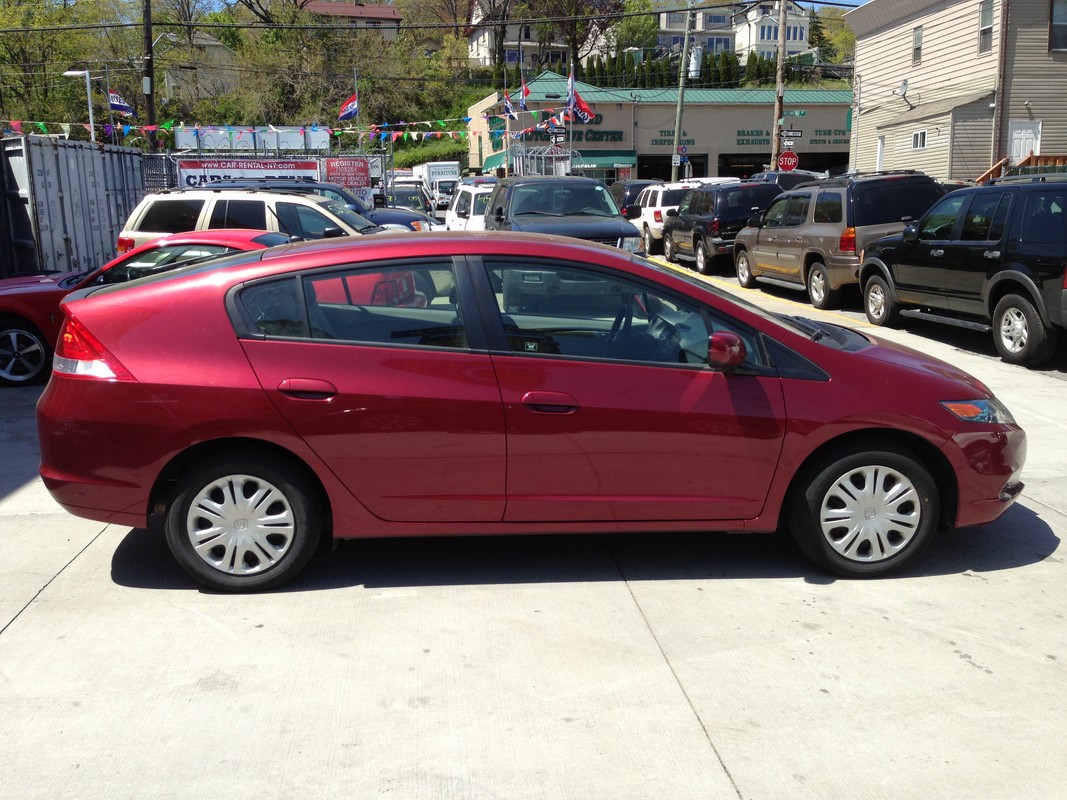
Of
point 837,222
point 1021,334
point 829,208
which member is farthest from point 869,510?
point 829,208

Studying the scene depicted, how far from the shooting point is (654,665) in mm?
4148

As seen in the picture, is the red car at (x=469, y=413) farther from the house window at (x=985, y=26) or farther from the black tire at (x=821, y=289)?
the house window at (x=985, y=26)

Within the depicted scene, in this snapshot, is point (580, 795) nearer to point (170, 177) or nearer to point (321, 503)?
point (321, 503)

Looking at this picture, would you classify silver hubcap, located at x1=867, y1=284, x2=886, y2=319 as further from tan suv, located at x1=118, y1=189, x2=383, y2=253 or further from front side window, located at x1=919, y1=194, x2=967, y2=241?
tan suv, located at x1=118, y1=189, x2=383, y2=253

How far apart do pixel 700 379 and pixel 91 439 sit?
2.80m

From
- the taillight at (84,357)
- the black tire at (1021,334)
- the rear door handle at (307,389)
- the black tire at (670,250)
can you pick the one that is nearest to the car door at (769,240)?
the black tire at (1021,334)

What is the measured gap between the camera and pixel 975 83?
2909cm

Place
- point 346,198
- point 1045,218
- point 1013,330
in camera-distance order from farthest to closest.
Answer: point 346,198, point 1013,330, point 1045,218

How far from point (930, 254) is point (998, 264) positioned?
4.16 feet

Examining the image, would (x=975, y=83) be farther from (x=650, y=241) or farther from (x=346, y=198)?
(x=346, y=198)

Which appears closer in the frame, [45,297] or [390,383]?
[390,383]

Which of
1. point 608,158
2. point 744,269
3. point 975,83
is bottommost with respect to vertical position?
point 744,269

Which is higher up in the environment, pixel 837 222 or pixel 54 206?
pixel 54 206

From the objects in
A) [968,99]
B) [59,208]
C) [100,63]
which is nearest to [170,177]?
[59,208]
